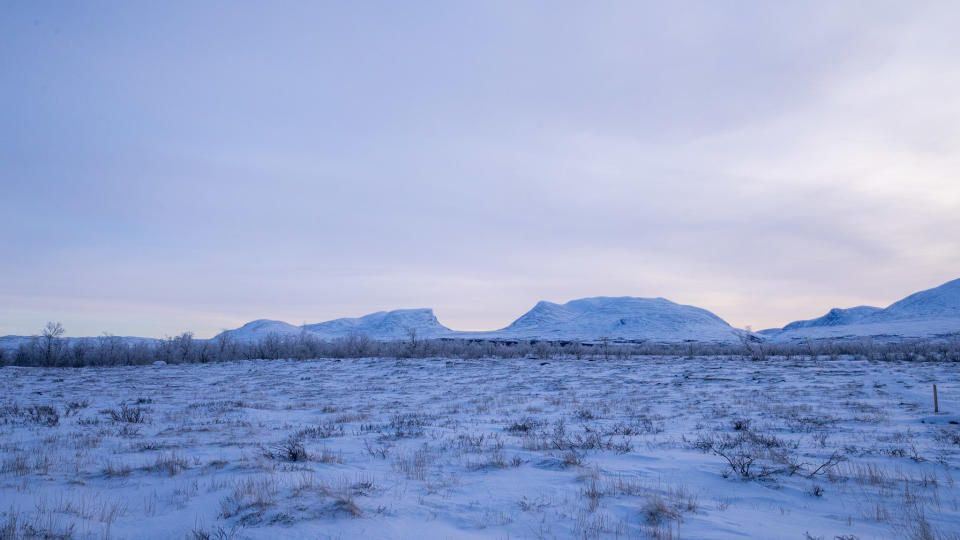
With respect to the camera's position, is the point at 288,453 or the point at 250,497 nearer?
the point at 250,497

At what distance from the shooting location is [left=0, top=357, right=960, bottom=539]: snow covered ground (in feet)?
17.6

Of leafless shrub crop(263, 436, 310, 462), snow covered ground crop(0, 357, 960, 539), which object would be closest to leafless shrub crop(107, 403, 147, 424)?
snow covered ground crop(0, 357, 960, 539)

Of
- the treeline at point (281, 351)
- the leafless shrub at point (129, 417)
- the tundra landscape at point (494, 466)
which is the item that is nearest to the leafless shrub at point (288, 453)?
the tundra landscape at point (494, 466)

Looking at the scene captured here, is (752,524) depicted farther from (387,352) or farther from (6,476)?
(387,352)

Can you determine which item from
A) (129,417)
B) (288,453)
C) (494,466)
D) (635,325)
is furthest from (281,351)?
(635,325)

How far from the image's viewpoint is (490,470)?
26.1ft

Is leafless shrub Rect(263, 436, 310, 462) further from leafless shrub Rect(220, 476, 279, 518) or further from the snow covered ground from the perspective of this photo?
leafless shrub Rect(220, 476, 279, 518)

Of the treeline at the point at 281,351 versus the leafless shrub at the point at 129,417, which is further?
the treeline at the point at 281,351

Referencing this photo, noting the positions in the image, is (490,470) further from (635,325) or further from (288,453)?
(635,325)

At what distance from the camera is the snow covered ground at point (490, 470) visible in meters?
5.36

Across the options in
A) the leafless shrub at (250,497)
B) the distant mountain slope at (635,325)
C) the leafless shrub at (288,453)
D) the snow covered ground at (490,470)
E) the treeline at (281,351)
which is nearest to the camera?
the snow covered ground at (490,470)

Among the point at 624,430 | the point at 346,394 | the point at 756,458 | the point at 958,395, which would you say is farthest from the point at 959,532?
the point at 346,394

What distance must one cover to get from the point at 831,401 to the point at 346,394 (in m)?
18.4

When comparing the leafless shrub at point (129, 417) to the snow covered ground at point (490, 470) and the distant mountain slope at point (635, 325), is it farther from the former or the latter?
the distant mountain slope at point (635, 325)
